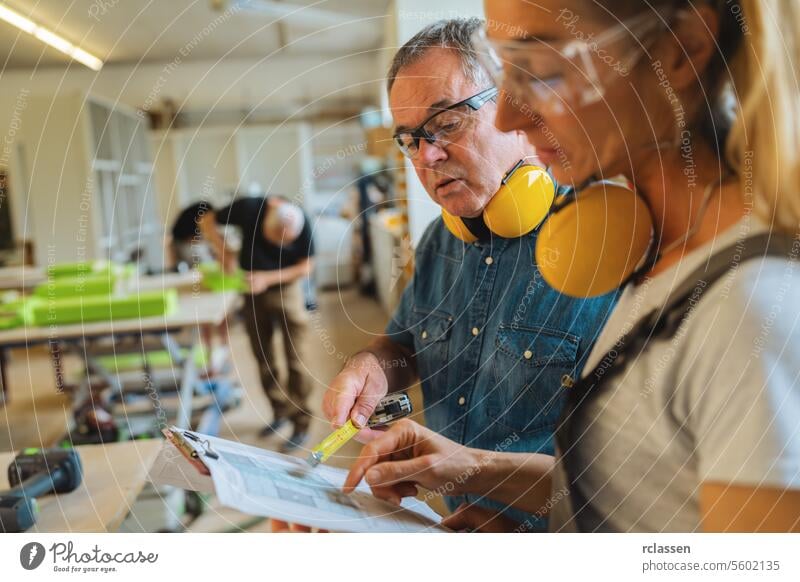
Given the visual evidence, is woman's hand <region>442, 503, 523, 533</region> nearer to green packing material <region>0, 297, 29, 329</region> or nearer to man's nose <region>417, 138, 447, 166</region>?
man's nose <region>417, 138, 447, 166</region>

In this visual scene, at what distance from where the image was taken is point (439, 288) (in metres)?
0.80

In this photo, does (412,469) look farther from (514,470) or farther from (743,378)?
(743,378)

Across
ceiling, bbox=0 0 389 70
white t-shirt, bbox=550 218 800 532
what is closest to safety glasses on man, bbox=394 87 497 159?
ceiling, bbox=0 0 389 70

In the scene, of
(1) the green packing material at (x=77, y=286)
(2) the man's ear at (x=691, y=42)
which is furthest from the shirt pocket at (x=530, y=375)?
(1) the green packing material at (x=77, y=286)

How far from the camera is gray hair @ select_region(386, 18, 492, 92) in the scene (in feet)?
2.33

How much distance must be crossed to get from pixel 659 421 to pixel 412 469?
29 centimetres

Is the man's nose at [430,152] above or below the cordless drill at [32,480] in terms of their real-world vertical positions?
above

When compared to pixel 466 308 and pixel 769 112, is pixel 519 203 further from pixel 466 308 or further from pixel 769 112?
pixel 769 112

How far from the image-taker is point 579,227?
74 centimetres

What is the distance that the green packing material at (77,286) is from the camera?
1116mm

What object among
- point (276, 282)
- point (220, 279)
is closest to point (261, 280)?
point (276, 282)

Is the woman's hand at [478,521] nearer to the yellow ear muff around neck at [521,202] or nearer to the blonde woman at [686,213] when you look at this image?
the blonde woman at [686,213]

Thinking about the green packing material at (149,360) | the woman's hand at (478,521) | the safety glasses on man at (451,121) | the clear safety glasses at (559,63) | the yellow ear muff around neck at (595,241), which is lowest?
the green packing material at (149,360)

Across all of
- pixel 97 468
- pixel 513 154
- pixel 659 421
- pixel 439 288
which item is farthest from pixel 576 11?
pixel 97 468
